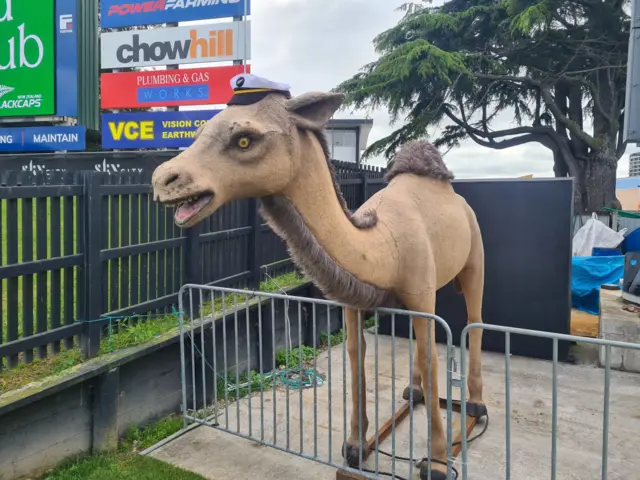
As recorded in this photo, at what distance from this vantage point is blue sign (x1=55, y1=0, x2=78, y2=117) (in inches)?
421

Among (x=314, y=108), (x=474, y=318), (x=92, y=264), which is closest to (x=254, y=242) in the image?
(x=92, y=264)

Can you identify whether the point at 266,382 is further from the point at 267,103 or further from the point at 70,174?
the point at 267,103

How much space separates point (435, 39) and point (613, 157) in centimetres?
732

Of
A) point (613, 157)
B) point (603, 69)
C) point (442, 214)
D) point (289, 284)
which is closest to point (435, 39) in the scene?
point (603, 69)

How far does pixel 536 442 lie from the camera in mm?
3953

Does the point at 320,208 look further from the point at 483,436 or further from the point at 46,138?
the point at 46,138

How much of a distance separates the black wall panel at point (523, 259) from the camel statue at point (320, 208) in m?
2.55

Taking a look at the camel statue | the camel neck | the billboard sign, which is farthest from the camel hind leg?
the billboard sign

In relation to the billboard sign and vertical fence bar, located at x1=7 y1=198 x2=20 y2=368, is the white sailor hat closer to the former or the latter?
vertical fence bar, located at x1=7 y1=198 x2=20 y2=368

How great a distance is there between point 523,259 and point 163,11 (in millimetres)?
8308

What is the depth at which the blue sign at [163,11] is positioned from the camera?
9.45 metres

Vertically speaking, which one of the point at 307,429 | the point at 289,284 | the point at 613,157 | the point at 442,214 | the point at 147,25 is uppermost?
the point at 147,25

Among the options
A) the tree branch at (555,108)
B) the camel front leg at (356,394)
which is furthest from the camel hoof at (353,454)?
the tree branch at (555,108)

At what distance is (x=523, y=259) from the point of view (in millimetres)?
6055
